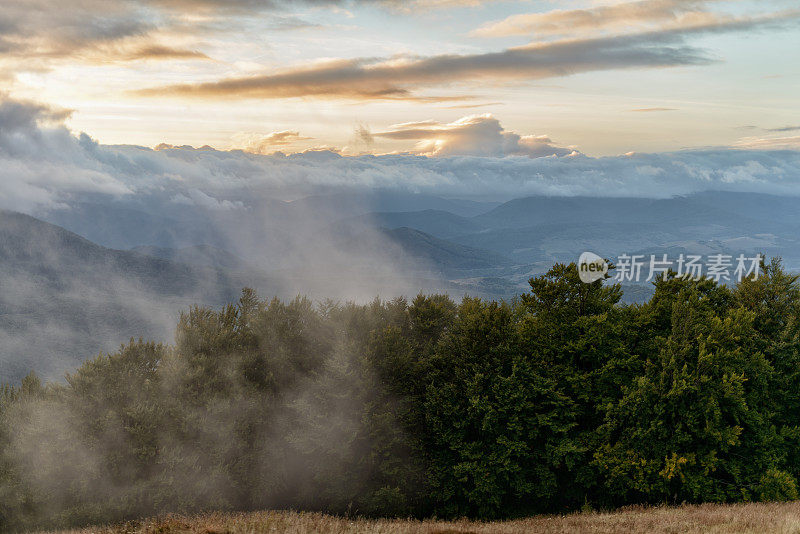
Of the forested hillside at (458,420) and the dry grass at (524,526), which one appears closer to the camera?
the dry grass at (524,526)

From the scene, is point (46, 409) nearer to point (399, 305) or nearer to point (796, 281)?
point (399, 305)

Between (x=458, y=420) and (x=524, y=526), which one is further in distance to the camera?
(x=458, y=420)

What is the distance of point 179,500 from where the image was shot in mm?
37094

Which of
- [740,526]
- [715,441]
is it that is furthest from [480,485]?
[740,526]

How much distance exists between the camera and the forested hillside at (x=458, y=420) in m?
37.2

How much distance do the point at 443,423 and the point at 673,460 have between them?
50.2 feet

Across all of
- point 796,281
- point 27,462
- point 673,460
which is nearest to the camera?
point 673,460

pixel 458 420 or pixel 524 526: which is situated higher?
pixel 524 526

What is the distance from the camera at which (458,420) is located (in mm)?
40156

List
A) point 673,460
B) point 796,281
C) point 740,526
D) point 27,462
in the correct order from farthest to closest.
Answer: point 796,281 → point 27,462 → point 673,460 → point 740,526

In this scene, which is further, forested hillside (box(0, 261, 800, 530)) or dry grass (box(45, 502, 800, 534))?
Answer: forested hillside (box(0, 261, 800, 530))

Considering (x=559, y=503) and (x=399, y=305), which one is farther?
(x=399, y=305)

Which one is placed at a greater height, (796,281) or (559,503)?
(796,281)

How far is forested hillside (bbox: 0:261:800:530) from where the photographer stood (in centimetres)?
3722
